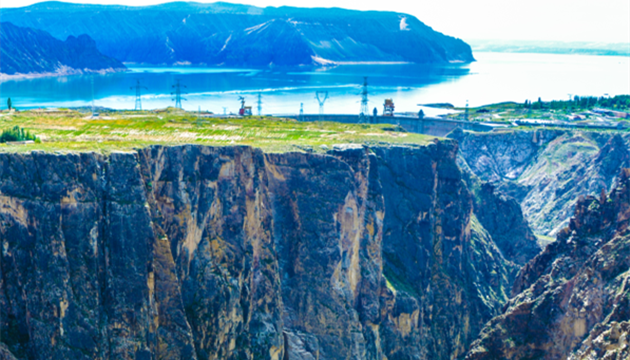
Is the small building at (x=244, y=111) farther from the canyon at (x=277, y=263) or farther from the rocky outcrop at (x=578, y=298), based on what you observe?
the rocky outcrop at (x=578, y=298)

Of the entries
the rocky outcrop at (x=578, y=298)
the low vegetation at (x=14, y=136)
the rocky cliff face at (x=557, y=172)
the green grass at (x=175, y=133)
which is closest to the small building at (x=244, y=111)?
Answer: the green grass at (x=175, y=133)

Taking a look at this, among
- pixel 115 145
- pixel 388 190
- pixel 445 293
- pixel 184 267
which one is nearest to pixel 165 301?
pixel 184 267

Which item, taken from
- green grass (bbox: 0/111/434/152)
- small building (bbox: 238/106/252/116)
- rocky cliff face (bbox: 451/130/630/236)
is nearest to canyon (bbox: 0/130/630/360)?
green grass (bbox: 0/111/434/152)

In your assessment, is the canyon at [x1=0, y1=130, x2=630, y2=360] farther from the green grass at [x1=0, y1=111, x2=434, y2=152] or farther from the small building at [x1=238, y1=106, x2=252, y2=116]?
the small building at [x1=238, y1=106, x2=252, y2=116]

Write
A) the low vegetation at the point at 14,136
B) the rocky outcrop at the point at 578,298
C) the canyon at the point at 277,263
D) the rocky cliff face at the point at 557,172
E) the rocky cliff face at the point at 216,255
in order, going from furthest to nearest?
the rocky cliff face at the point at 557,172
the rocky outcrop at the point at 578,298
the low vegetation at the point at 14,136
the canyon at the point at 277,263
the rocky cliff face at the point at 216,255

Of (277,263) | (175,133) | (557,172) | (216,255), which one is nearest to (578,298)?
(277,263)

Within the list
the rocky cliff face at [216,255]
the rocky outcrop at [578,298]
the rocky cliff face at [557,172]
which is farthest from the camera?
the rocky cliff face at [557,172]

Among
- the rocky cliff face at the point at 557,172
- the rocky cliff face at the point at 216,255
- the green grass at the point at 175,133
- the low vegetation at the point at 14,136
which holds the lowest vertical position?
the rocky cliff face at the point at 557,172

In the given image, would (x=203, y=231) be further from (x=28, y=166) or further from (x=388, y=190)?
(x=388, y=190)
